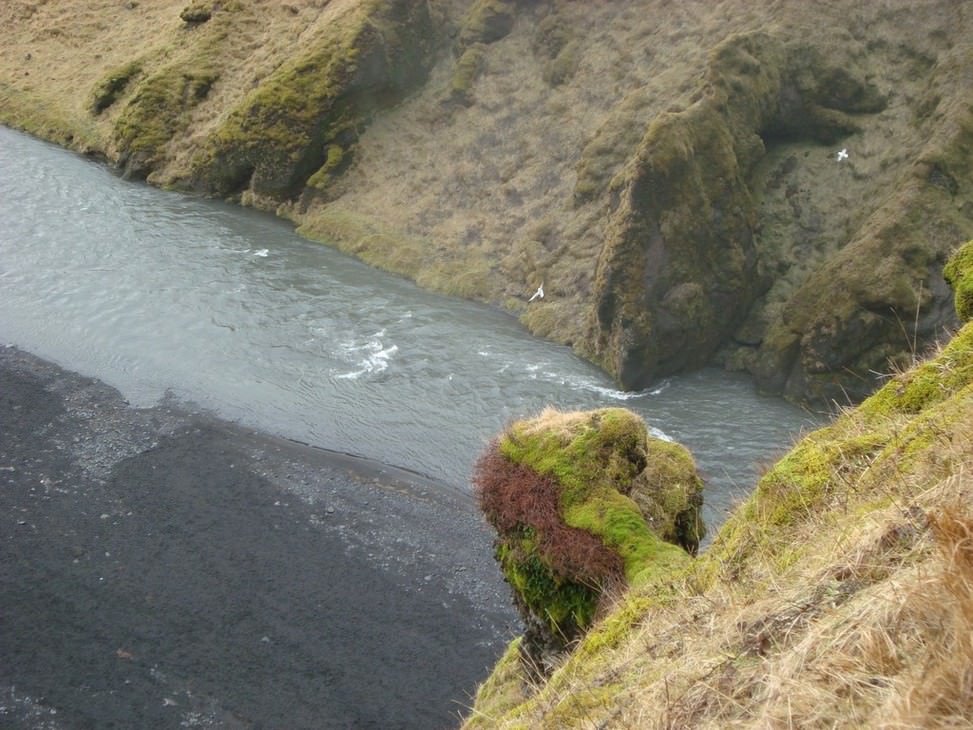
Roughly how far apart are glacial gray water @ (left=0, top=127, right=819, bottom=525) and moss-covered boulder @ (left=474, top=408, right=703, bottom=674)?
10.8 m

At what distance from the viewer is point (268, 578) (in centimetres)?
2114

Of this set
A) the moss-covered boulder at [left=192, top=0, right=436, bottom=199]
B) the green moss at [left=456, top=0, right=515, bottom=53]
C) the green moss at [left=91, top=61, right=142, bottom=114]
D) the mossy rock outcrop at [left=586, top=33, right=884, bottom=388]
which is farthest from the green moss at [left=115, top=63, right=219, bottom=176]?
the mossy rock outcrop at [left=586, top=33, right=884, bottom=388]

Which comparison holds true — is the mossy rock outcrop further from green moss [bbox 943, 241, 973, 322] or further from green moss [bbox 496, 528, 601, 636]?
green moss [bbox 943, 241, 973, 322]

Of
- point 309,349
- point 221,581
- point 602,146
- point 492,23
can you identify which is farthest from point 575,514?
point 492,23

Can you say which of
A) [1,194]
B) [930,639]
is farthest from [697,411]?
[1,194]

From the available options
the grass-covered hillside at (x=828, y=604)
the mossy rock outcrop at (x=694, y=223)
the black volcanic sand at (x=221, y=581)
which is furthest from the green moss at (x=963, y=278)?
the mossy rock outcrop at (x=694, y=223)

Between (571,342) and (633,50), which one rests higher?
(633,50)

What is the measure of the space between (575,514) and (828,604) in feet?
Result: 21.8

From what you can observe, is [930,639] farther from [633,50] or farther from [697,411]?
[633,50]

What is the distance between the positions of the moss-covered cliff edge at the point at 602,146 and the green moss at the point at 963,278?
40.1ft

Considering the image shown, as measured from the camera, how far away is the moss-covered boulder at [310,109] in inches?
1917

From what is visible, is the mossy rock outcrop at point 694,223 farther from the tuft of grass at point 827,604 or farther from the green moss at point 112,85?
the green moss at point 112,85

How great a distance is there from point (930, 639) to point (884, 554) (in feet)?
4.40

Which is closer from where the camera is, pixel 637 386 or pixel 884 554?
pixel 884 554
